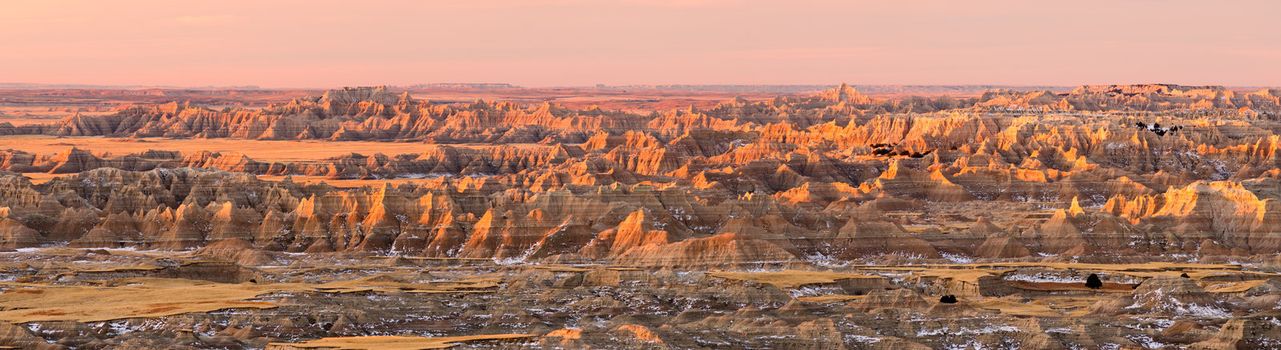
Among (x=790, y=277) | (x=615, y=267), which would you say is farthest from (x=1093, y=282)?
(x=615, y=267)

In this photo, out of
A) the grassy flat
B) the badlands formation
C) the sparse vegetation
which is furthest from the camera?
the sparse vegetation

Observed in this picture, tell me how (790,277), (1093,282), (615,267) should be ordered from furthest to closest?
(615,267), (790,277), (1093,282)

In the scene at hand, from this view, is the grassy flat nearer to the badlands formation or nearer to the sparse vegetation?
the badlands formation

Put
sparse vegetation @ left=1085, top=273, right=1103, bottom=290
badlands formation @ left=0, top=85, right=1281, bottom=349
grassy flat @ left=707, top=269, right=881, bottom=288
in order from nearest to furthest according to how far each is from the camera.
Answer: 1. badlands formation @ left=0, top=85, right=1281, bottom=349
2. grassy flat @ left=707, top=269, right=881, bottom=288
3. sparse vegetation @ left=1085, top=273, right=1103, bottom=290

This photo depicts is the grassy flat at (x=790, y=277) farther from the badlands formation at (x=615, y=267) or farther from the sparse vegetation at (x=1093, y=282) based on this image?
the sparse vegetation at (x=1093, y=282)

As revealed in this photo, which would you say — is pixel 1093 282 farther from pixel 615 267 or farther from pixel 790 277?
pixel 615 267

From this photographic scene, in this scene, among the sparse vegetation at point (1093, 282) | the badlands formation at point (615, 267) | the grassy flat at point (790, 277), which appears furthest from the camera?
the sparse vegetation at point (1093, 282)

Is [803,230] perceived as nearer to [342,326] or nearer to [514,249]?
[514,249]

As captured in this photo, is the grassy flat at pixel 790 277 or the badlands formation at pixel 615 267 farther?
the grassy flat at pixel 790 277

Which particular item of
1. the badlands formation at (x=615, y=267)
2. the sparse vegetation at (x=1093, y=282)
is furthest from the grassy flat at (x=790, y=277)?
the sparse vegetation at (x=1093, y=282)

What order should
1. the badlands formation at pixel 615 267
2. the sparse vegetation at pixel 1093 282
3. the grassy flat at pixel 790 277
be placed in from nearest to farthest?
the badlands formation at pixel 615 267, the grassy flat at pixel 790 277, the sparse vegetation at pixel 1093 282

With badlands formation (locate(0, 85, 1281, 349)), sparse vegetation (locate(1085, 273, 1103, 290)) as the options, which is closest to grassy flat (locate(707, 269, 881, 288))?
badlands formation (locate(0, 85, 1281, 349))
